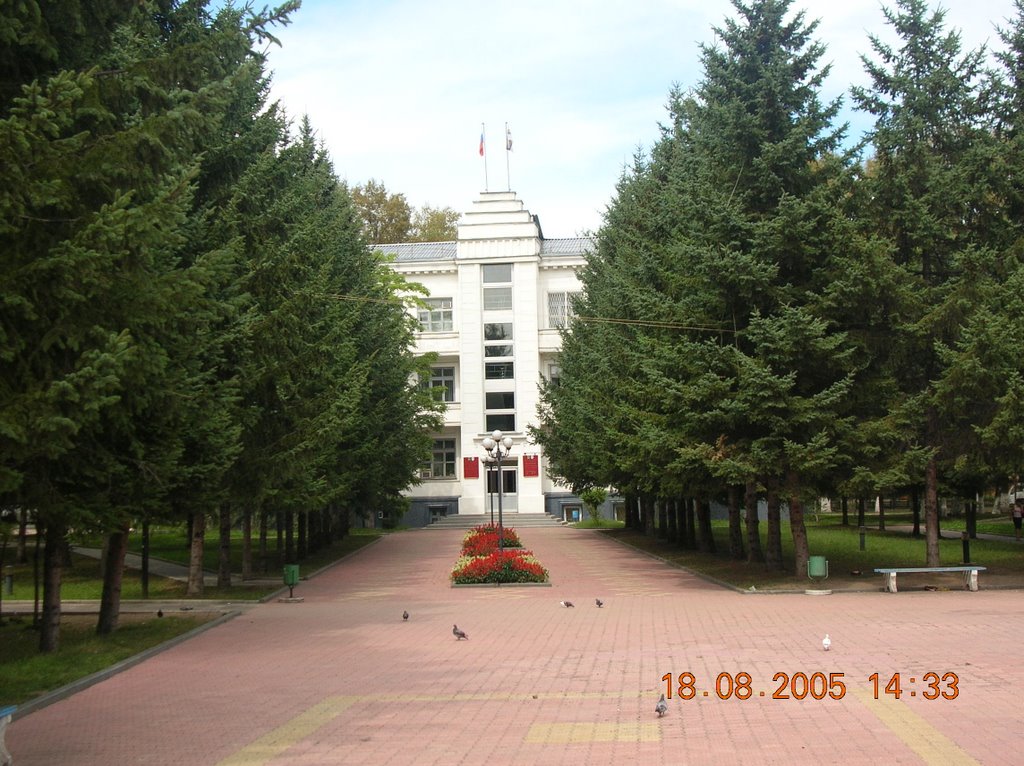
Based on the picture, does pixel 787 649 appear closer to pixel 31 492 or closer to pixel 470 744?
pixel 470 744

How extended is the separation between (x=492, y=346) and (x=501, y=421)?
437 centimetres

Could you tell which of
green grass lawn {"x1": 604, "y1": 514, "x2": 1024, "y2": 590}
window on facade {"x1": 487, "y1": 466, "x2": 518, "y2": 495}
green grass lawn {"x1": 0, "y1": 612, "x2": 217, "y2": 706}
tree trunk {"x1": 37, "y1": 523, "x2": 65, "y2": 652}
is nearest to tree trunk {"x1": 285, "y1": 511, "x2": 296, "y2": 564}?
green grass lawn {"x1": 0, "y1": 612, "x2": 217, "y2": 706}

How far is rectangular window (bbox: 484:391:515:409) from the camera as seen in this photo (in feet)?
195

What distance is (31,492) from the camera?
11.6 metres

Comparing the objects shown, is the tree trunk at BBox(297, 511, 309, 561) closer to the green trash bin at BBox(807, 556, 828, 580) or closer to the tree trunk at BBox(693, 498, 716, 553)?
the tree trunk at BBox(693, 498, 716, 553)

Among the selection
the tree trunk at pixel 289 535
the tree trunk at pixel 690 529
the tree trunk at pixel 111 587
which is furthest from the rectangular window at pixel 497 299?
the tree trunk at pixel 111 587

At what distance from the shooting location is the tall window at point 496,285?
194ft

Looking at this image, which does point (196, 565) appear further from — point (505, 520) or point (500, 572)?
point (505, 520)

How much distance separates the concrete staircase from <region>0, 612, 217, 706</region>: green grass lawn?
35.7 metres

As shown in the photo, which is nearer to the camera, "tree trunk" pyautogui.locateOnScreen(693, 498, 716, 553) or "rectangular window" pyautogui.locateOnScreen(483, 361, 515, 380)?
"tree trunk" pyautogui.locateOnScreen(693, 498, 716, 553)

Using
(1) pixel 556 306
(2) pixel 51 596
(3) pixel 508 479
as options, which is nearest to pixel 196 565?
(2) pixel 51 596

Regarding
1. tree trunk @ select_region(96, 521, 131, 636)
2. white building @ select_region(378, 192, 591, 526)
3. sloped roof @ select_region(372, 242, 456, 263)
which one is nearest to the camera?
tree trunk @ select_region(96, 521, 131, 636)

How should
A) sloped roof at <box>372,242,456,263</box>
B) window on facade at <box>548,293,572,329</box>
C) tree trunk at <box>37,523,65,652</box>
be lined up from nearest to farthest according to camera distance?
tree trunk at <box>37,523,65,652</box> → window on facade at <box>548,293,572,329</box> → sloped roof at <box>372,242,456,263</box>

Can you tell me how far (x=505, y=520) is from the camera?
54.0 meters
